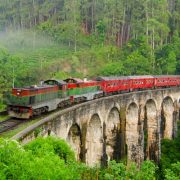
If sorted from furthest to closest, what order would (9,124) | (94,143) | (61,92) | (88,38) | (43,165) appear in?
(88,38), (94,143), (61,92), (9,124), (43,165)

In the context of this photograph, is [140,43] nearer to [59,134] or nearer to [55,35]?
[55,35]

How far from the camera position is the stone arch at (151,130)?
38.2 meters

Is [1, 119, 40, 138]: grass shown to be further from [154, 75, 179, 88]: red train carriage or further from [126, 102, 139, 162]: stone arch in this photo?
[154, 75, 179, 88]: red train carriage

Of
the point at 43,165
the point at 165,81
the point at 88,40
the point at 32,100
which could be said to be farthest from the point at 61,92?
the point at 88,40

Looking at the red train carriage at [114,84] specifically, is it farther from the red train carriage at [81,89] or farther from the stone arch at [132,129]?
the stone arch at [132,129]

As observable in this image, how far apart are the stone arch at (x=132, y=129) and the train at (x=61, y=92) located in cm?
290

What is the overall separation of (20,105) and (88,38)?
174ft

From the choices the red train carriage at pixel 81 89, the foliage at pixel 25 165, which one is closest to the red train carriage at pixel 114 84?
the red train carriage at pixel 81 89

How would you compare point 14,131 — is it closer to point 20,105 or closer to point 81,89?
point 20,105

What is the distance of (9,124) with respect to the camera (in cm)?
1950

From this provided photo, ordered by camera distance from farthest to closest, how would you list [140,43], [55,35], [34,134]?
[55,35] < [140,43] < [34,134]

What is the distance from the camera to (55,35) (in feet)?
242

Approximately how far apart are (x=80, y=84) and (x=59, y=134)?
9.28 meters

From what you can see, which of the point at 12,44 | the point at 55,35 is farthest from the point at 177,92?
the point at 12,44
